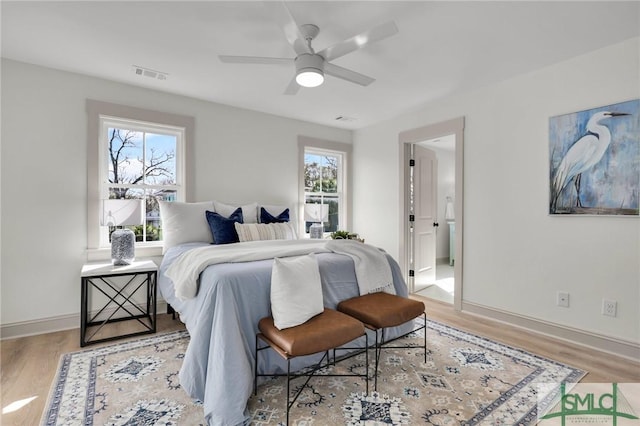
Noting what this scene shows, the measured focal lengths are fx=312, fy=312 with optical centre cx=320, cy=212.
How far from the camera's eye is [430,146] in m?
6.29

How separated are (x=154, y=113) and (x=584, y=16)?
154 inches

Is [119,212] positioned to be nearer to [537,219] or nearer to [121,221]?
[121,221]

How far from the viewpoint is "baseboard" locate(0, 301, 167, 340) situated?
2779mm

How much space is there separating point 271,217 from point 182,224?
999mm

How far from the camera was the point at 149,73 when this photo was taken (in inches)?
121

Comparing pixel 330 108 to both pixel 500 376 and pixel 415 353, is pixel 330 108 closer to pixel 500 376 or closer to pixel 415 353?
pixel 415 353

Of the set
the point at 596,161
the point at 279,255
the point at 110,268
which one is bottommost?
the point at 110,268

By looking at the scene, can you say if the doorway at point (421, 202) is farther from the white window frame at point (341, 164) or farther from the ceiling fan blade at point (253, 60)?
the ceiling fan blade at point (253, 60)

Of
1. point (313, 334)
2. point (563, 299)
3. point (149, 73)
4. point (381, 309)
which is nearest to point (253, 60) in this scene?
point (149, 73)

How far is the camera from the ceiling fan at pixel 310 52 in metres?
1.90

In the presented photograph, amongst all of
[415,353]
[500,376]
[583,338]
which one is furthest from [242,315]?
[583,338]

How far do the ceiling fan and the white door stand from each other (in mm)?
2294

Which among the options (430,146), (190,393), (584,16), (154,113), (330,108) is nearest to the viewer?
(190,393)

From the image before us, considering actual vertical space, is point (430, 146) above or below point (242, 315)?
above
